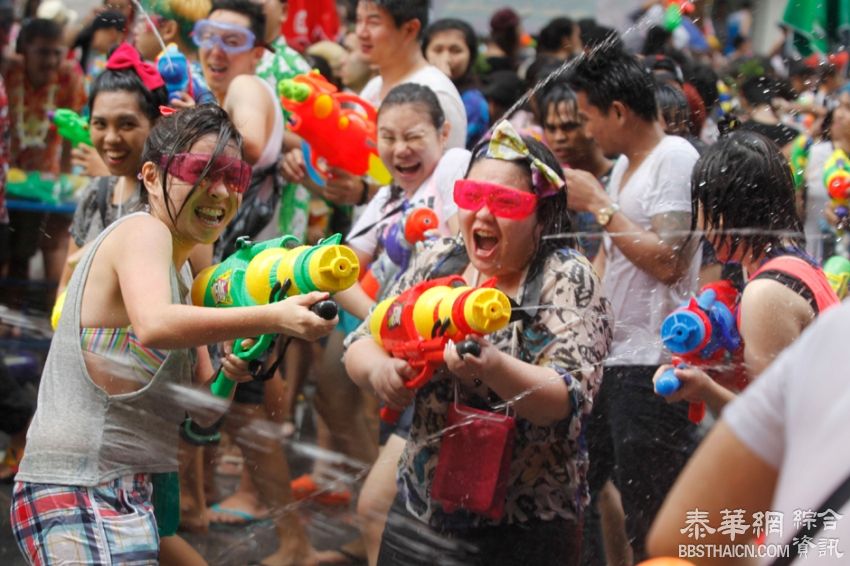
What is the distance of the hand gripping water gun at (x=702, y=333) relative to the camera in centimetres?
228

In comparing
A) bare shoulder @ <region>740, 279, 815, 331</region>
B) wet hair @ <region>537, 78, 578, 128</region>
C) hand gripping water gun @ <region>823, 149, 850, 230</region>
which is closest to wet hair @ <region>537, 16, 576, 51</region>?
wet hair @ <region>537, 78, 578, 128</region>

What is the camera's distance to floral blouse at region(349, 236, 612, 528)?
2.84m

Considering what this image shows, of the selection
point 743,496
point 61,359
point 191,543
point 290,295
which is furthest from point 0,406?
point 743,496

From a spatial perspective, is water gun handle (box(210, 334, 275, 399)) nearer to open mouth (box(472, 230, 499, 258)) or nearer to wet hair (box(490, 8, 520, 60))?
open mouth (box(472, 230, 499, 258))

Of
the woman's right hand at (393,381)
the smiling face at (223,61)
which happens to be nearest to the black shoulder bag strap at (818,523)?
the woman's right hand at (393,381)

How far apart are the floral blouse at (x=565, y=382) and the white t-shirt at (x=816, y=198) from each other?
1.69ft

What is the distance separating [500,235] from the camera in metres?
2.95

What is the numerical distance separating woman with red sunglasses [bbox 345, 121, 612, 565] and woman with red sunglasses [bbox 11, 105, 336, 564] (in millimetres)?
481

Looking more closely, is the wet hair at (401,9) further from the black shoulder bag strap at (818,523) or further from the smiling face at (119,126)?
the black shoulder bag strap at (818,523)

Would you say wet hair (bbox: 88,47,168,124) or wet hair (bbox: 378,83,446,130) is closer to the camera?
wet hair (bbox: 88,47,168,124)

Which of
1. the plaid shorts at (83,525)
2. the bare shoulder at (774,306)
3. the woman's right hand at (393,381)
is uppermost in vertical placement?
the bare shoulder at (774,306)

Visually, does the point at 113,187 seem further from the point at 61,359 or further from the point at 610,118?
the point at 610,118

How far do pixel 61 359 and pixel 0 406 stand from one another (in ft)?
6.48

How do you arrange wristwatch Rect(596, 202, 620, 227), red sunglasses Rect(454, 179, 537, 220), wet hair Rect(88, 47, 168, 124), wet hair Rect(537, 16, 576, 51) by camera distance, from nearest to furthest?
red sunglasses Rect(454, 179, 537, 220), wristwatch Rect(596, 202, 620, 227), wet hair Rect(88, 47, 168, 124), wet hair Rect(537, 16, 576, 51)
